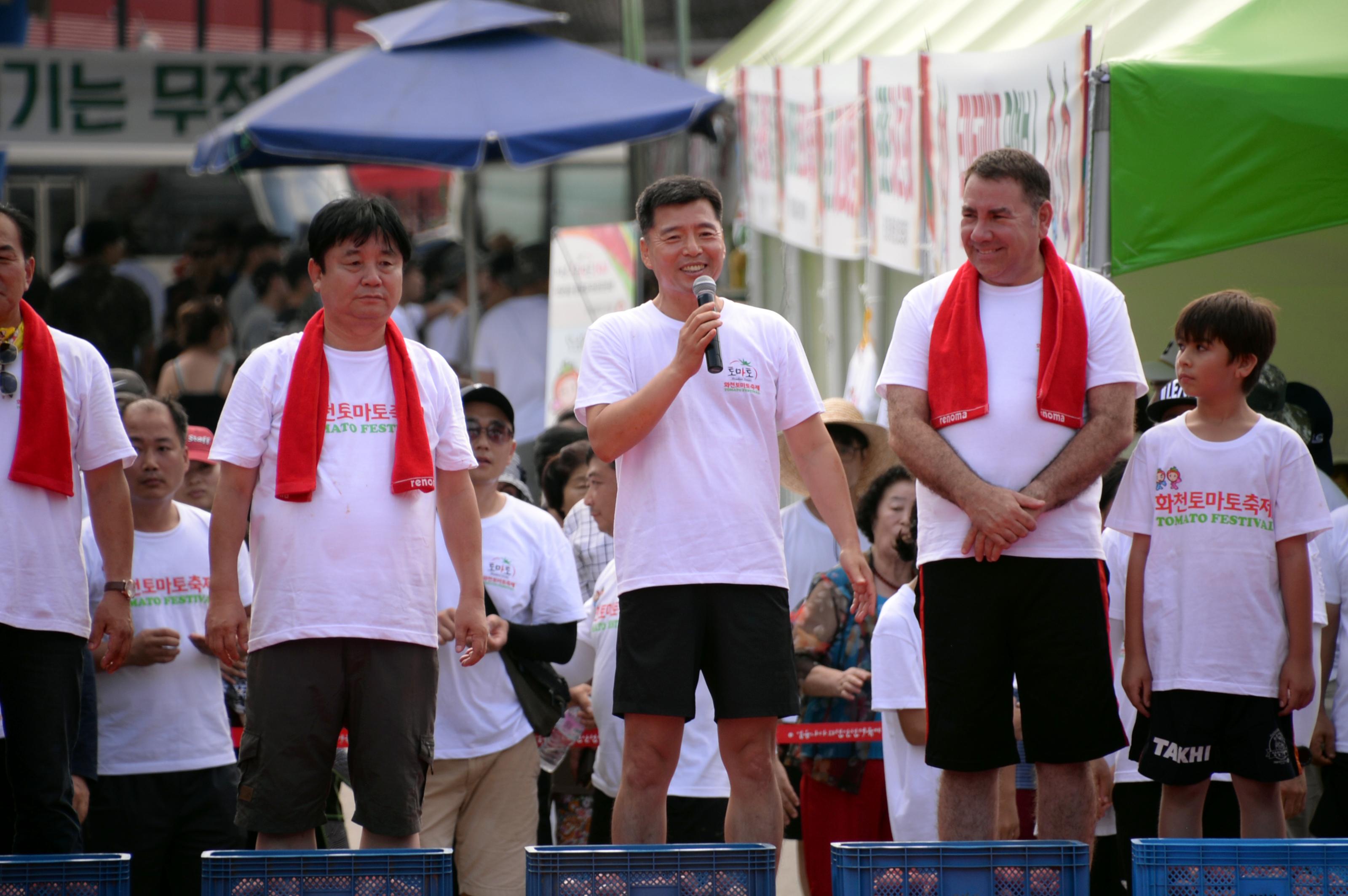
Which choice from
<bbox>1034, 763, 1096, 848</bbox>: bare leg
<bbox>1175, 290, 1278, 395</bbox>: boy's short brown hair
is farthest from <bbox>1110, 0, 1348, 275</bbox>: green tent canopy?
<bbox>1034, 763, 1096, 848</bbox>: bare leg

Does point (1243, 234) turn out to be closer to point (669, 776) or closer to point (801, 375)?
point (801, 375)

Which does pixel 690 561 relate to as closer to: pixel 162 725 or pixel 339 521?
pixel 339 521

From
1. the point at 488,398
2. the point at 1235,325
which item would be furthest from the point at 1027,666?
the point at 488,398

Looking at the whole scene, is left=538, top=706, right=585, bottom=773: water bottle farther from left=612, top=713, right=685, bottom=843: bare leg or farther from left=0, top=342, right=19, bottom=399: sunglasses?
left=0, top=342, right=19, bottom=399: sunglasses


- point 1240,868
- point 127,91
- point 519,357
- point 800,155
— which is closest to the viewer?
point 1240,868

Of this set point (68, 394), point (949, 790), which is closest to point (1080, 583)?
point (949, 790)

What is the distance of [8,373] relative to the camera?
13.4ft

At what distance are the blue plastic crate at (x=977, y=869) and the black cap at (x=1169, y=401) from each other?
234 cm

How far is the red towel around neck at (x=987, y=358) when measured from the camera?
13.2 ft

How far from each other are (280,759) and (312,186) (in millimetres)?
13768

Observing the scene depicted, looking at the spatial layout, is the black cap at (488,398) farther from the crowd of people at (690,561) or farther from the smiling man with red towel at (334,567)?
the smiling man with red towel at (334,567)

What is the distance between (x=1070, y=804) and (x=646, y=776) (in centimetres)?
103

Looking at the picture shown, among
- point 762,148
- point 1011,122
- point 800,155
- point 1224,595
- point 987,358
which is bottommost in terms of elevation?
point 1224,595

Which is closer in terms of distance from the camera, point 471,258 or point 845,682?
point 845,682
